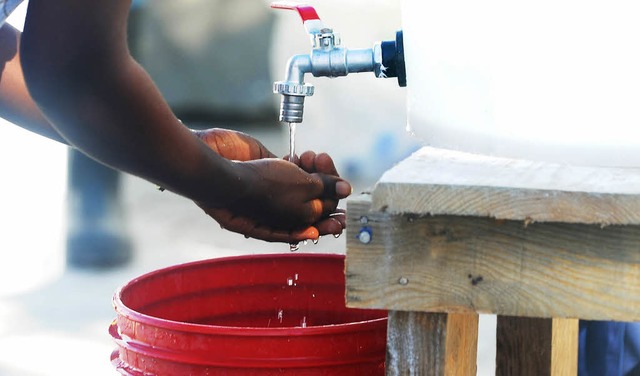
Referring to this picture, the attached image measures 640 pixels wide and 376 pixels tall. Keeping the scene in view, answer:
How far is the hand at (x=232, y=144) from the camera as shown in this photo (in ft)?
4.76

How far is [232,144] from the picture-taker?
1486 mm

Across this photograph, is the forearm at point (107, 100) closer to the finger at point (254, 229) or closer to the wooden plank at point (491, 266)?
the finger at point (254, 229)

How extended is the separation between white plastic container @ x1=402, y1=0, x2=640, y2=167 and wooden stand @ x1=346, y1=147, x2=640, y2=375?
33 millimetres

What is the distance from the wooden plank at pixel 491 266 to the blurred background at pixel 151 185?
185cm

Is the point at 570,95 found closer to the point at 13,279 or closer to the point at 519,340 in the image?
the point at 519,340

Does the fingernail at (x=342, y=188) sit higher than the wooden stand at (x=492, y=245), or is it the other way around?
the fingernail at (x=342, y=188)

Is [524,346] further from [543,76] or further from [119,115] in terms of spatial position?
[119,115]

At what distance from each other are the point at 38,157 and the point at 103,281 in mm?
2036

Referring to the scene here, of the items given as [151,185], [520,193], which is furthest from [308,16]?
[151,185]

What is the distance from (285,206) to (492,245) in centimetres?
46

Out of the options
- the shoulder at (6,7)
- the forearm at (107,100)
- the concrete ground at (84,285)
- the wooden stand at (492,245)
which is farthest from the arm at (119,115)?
the concrete ground at (84,285)

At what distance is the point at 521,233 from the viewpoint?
92cm

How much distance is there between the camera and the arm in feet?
3.29

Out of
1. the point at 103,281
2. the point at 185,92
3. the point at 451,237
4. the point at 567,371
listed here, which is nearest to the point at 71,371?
the point at 103,281
